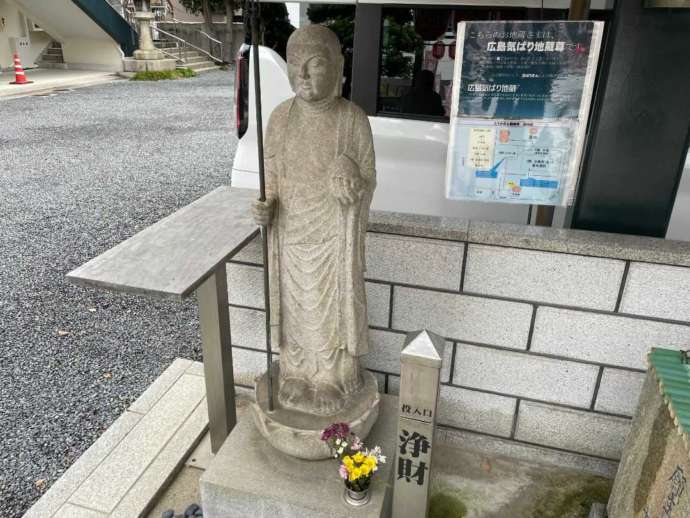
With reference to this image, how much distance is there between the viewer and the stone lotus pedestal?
17734 mm

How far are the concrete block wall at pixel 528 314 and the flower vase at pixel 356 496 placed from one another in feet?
3.24

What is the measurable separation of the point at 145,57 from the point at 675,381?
19164 mm

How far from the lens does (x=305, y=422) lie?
2508 millimetres

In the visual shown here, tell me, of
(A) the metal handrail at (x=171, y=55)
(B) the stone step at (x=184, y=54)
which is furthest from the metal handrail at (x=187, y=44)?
(A) the metal handrail at (x=171, y=55)

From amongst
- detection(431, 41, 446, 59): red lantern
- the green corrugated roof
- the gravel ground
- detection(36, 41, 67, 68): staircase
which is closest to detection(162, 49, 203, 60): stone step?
detection(36, 41, 67, 68): staircase

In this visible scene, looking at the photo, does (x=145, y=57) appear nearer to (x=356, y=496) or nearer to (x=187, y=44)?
(x=187, y=44)

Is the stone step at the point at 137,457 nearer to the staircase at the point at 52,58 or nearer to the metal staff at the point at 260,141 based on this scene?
the metal staff at the point at 260,141

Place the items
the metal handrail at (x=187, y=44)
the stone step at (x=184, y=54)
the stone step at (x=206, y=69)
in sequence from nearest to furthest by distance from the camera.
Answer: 1. the stone step at (x=206, y=69)
2. the stone step at (x=184, y=54)
3. the metal handrail at (x=187, y=44)

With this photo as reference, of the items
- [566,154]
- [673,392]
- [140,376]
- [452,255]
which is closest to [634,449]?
[673,392]

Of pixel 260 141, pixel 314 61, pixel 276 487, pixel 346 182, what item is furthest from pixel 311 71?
pixel 276 487

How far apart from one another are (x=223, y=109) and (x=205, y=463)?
1108 centimetres

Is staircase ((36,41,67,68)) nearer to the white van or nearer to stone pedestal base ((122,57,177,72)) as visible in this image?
stone pedestal base ((122,57,177,72))

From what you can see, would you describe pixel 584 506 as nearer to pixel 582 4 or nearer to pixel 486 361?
pixel 486 361

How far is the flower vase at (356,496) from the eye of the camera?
229cm
